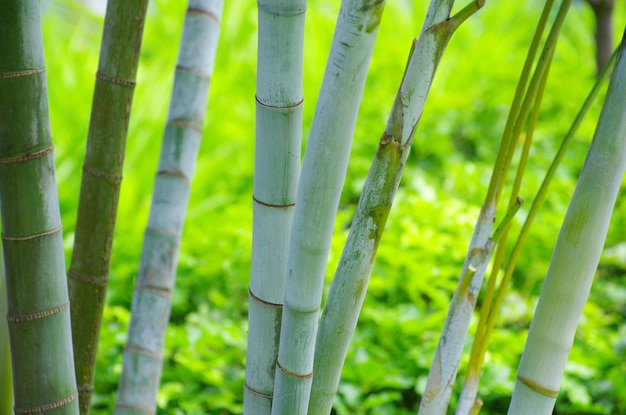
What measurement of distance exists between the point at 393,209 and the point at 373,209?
1658 mm

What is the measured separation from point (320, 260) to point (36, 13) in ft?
0.94

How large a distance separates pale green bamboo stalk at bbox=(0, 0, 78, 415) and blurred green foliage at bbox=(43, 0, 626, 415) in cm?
81

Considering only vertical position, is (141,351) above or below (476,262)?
below

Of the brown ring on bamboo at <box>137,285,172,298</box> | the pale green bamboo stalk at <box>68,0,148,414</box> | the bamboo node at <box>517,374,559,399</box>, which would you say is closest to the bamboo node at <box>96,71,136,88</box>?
the pale green bamboo stalk at <box>68,0,148,414</box>

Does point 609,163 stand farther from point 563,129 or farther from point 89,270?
point 563,129

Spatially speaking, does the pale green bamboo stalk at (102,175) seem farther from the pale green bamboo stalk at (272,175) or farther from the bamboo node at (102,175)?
the pale green bamboo stalk at (272,175)

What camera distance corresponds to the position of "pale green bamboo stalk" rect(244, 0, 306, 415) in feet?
1.72

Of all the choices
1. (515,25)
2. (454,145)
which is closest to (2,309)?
(454,145)

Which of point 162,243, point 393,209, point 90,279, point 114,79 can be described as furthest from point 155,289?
point 393,209

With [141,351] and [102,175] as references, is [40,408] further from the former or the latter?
[141,351]

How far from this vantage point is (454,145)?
296 cm

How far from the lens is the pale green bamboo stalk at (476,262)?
576 mm

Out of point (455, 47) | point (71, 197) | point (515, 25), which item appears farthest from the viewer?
point (515, 25)

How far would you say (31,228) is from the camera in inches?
21.7
